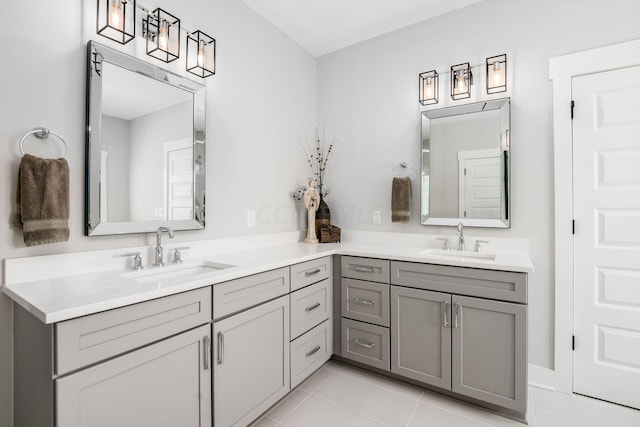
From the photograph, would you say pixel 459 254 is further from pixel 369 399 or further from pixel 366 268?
pixel 369 399

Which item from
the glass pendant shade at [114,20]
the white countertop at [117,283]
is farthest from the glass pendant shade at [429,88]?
the glass pendant shade at [114,20]

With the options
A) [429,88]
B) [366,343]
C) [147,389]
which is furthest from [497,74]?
[147,389]

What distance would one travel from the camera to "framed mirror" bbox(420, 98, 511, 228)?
7.54 ft

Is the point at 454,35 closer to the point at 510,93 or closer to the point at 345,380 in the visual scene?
the point at 510,93

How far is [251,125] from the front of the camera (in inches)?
97.7

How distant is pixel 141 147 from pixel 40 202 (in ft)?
1.90

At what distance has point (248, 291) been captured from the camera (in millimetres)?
1678

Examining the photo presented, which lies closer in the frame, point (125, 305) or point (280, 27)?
point (125, 305)

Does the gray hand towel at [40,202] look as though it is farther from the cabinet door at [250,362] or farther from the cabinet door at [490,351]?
the cabinet door at [490,351]

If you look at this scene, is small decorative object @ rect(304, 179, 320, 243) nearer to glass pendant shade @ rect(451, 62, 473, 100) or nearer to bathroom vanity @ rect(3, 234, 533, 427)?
bathroom vanity @ rect(3, 234, 533, 427)

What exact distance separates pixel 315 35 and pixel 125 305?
264cm

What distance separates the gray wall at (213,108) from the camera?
1.35 metres

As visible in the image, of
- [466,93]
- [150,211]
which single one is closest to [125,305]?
Result: [150,211]

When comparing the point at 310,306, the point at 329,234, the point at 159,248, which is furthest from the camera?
the point at 329,234
